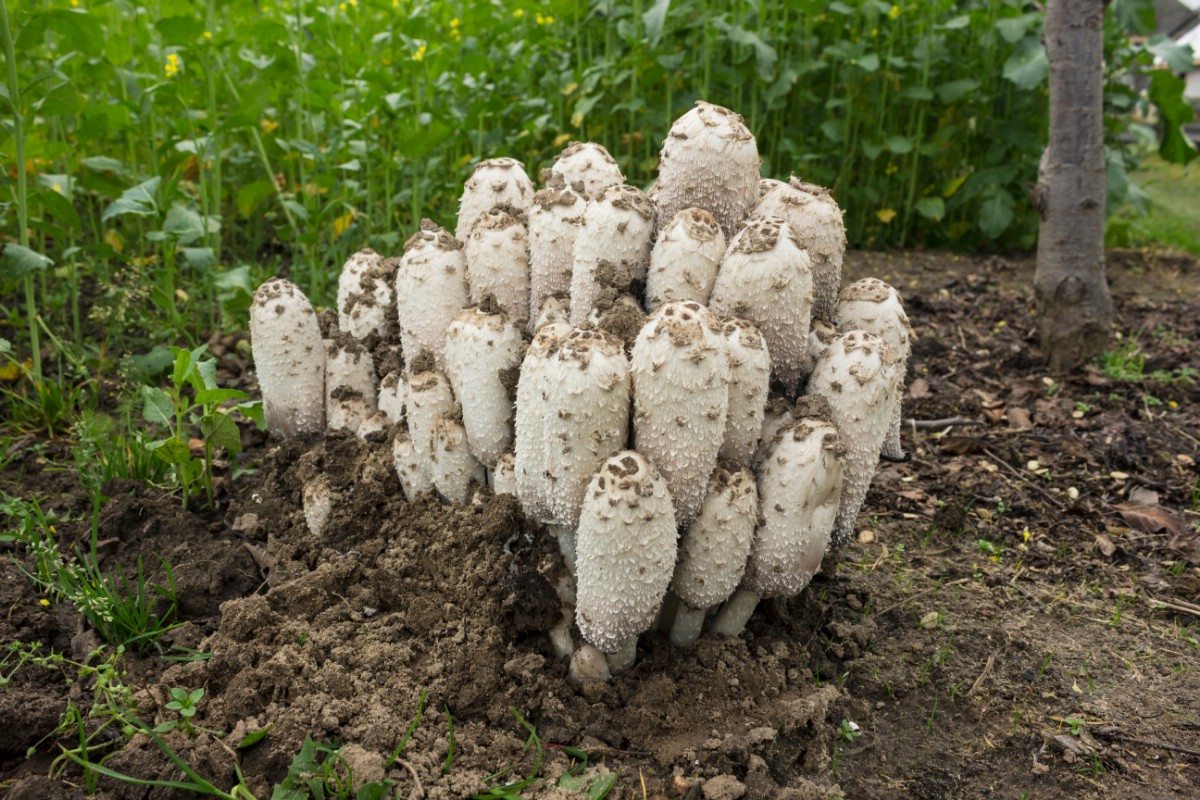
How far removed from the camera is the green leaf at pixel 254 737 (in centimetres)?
180

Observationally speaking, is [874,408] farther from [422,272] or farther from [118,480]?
[118,480]

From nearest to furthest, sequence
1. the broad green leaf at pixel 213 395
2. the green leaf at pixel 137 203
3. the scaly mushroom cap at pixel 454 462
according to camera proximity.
→ the scaly mushroom cap at pixel 454 462
the broad green leaf at pixel 213 395
the green leaf at pixel 137 203

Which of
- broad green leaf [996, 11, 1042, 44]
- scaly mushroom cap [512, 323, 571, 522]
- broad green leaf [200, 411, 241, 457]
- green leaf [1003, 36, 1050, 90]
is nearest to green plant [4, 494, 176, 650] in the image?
broad green leaf [200, 411, 241, 457]

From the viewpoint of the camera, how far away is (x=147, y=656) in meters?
2.11

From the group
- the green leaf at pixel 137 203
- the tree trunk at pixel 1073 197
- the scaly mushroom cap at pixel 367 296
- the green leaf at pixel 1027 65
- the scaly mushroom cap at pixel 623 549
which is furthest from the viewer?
the green leaf at pixel 1027 65

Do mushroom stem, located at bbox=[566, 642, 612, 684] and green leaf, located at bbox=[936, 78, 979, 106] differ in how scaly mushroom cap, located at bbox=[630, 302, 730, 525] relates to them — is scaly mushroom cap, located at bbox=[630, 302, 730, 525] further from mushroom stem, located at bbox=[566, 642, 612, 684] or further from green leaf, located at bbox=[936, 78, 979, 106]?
green leaf, located at bbox=[936, 78, 979, 106]

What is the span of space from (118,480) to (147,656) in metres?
0.74

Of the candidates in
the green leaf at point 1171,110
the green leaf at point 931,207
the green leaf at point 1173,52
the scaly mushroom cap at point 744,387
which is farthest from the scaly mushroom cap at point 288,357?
the green leaf at point 1171,110

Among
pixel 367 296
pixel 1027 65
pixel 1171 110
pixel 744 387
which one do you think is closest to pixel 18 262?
pixel 367 296

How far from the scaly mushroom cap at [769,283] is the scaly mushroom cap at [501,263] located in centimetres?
52

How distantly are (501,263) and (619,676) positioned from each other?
0.97 m

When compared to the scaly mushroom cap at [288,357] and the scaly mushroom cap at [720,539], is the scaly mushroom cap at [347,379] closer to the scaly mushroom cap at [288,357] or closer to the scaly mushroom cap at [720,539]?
the scaly mushroom cap at [288,357]

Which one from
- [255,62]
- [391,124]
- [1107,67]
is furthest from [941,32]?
[255,62]

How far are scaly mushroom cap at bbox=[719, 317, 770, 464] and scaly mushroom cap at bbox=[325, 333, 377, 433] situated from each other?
109 cm
